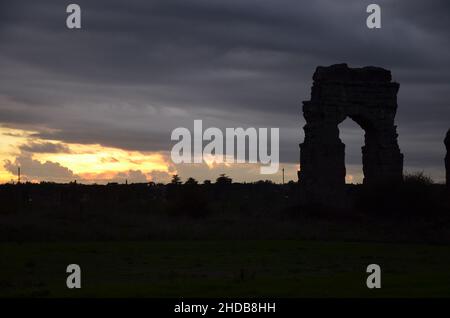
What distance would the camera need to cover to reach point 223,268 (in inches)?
839

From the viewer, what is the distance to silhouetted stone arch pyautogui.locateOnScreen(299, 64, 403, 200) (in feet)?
140

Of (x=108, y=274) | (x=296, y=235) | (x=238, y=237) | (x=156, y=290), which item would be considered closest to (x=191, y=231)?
(x=238, y=237)

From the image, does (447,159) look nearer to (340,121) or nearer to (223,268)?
(340,121)

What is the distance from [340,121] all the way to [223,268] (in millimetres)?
23625

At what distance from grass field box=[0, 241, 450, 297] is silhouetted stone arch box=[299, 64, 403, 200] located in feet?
40.6

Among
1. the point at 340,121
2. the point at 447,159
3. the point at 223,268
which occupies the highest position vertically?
the point at 340,121

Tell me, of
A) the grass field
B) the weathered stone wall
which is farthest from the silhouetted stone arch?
the grass field

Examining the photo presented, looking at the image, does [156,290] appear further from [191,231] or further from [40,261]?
[191,231]

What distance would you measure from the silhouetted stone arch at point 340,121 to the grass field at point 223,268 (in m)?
12.4

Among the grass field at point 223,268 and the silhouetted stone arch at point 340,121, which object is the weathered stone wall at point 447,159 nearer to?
the silhouetted stone arch at point 340,121

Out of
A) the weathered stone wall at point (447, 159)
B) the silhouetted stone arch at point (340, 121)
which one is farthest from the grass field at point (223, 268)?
the weathered stone wall at point (447, 159)

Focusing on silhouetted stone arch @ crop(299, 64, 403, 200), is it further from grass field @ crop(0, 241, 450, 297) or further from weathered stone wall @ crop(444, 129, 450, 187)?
grass field @ crop(0, 241, 450, 297)

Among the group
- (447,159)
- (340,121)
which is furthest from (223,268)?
(447,159)

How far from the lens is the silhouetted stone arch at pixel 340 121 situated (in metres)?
42.6
